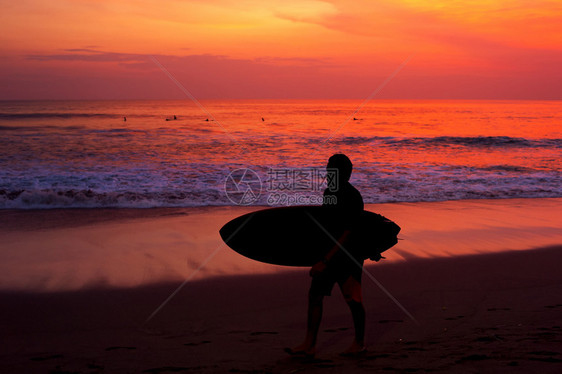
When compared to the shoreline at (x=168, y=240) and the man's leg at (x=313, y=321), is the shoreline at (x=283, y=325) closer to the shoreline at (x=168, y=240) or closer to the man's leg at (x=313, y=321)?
the man's leg at (x=313, y=321)

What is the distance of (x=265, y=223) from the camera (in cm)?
434

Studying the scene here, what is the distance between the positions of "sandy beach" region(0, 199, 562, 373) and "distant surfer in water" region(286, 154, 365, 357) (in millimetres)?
174

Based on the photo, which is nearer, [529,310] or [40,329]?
[40,329]

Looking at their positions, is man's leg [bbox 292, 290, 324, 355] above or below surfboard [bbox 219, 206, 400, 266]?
below

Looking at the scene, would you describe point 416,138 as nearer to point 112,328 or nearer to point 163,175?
point 163,175

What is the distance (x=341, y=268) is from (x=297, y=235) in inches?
27.8

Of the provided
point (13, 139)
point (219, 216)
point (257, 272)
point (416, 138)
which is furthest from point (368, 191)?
point (13, 139)

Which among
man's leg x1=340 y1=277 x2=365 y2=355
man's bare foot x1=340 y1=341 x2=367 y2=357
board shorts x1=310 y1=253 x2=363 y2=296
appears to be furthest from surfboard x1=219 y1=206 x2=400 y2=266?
man's bare foot x1=340 y1=341 x2=367 y2=357

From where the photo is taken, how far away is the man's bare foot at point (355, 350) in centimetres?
366

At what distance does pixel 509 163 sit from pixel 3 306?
19.5 meters

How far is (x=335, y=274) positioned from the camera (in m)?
3.56

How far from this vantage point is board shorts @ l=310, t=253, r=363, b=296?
3539mm

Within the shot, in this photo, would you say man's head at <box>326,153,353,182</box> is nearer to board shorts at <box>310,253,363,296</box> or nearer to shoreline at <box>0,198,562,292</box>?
board shorts at <box>310,253,363,296</box>

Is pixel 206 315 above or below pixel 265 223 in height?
below
